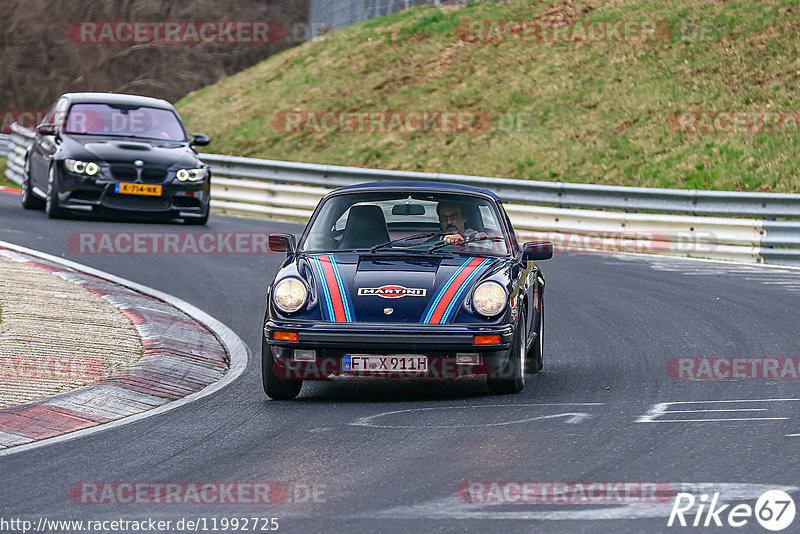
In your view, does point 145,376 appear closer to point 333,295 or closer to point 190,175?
point 333,295

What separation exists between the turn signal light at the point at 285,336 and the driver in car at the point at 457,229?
156 cm

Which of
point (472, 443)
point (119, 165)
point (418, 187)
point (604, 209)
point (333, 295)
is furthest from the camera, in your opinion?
point (604, 209)

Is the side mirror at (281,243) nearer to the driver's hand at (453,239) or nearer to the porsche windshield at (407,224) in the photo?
the porsche windshield at (407,224)

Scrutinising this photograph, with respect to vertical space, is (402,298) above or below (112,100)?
below

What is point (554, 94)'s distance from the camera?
90.7 ft

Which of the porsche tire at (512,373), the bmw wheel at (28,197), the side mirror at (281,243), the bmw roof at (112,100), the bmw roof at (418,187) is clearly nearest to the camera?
the porsche tire at (512,373)

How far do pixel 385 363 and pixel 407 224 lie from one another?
165 centimetres

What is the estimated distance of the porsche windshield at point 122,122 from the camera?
61.1 feet

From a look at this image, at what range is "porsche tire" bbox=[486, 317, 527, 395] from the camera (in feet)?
27.3

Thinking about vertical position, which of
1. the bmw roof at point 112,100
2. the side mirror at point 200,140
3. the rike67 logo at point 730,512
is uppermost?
the bmw roof at point 112,100

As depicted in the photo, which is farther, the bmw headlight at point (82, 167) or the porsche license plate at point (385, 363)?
the bmw headlight at point (82, 167)

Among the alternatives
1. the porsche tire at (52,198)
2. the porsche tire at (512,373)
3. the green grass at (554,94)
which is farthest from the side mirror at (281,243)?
the green grass at (554,94)

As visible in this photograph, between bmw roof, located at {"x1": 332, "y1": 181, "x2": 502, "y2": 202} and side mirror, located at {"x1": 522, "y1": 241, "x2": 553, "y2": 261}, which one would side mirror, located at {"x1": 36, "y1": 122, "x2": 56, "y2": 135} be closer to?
bmw roof, located at {"x1": 332, "y1": 181, "x2": 502, "y2": 202}

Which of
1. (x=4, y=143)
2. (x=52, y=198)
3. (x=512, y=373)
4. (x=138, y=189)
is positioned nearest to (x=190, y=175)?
(x=138, y=189)
